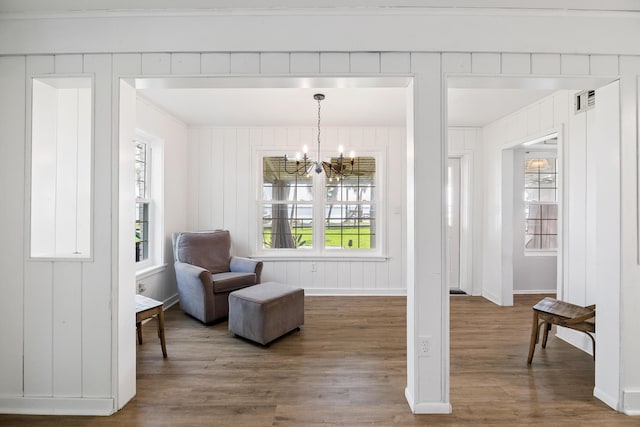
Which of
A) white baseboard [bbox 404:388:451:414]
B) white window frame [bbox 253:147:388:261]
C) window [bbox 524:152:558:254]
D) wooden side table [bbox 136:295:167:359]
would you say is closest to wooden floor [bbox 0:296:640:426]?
white baseboard [bbox 404:388:451:414]

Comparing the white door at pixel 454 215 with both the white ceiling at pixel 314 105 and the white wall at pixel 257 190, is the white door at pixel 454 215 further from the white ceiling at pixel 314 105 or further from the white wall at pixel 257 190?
the white wall at pixel 257 190

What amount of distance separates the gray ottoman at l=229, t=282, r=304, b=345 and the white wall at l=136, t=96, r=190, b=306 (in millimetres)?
1301

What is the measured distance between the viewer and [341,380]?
2193mm

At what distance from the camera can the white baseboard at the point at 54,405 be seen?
6.07ft

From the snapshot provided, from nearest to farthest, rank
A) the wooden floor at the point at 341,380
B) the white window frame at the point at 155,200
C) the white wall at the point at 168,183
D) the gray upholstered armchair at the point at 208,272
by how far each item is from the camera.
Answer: the wooden floor at the point at 341,380 < the gray upholstered armchair at the point at 208,272 < the white wall at the point at 168,183 < the white window frame at the point at 155,200

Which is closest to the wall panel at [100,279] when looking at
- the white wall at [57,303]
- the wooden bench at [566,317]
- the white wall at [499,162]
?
the white wall at [57,303]

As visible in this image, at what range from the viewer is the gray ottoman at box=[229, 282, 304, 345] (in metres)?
2.72

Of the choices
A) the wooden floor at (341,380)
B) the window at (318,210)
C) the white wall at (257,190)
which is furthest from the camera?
the window at (318,210)

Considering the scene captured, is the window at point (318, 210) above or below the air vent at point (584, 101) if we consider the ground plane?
below

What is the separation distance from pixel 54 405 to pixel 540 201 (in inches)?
235

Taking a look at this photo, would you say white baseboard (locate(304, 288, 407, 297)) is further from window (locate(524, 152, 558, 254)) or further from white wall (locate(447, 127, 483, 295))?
window (locate(524, 152, 558, 254))

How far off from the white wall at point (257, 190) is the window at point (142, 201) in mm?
675

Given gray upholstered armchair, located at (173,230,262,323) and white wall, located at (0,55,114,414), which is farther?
gray upholstered armchair, located at (173,230,262,323)

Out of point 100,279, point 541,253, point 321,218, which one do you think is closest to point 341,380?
point 100,279
